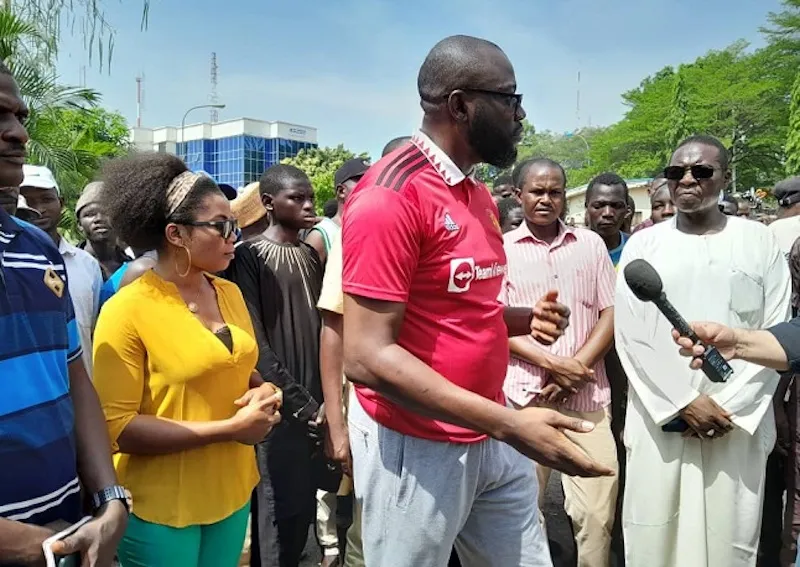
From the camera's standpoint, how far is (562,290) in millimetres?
3980

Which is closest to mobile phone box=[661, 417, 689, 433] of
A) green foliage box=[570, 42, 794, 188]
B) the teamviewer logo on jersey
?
the teamviewer logo on jersey

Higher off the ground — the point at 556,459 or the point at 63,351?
the point at 63,351

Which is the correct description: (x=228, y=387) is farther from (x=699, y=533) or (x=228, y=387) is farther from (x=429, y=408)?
(x=699, y=533)

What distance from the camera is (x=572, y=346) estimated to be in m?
3.96

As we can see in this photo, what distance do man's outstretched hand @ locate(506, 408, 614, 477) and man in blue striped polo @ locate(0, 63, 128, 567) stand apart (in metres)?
1.14

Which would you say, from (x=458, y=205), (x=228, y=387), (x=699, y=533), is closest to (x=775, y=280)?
Answer: (x=699, y=533)

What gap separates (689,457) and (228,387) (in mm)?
2339

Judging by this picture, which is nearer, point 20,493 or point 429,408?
point 20,493

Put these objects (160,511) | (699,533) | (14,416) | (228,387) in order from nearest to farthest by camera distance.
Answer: (14,416), (160,511), (228,387), (699,533)

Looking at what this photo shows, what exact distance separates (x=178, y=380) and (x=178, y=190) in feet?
2.49

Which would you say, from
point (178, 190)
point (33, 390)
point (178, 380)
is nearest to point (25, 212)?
point (178, 190)

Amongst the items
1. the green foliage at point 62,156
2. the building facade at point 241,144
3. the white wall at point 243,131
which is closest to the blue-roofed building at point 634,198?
the green foliage at point 62,156

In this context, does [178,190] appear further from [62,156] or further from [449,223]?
[62,156]

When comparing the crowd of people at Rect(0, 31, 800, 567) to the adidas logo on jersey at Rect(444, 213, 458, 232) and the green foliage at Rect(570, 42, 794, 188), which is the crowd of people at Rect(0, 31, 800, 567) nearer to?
the adidas logo on jersey at Rect(444, 213, 458, 232)
